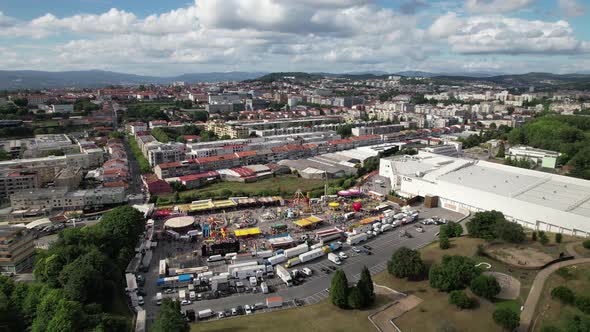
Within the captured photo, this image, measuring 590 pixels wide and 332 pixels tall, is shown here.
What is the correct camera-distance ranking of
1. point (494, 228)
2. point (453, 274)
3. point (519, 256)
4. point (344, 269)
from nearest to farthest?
point (453, 274) → point (519, 256) → point (344, 269) → point (494, 228)

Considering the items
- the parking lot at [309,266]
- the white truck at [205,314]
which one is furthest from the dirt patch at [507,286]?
the white truck at [205,314]

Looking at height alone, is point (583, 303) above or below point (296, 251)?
above

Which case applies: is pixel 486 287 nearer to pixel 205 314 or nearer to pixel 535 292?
pixel 535 292

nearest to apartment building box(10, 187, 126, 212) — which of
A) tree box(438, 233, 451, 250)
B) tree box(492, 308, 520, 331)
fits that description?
tree box(438, 233, 451, 250)

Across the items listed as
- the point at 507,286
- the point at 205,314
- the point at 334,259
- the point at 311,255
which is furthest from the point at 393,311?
the point at 205,314

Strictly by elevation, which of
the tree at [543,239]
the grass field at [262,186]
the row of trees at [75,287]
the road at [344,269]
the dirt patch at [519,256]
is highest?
the row of trees at [75,287]

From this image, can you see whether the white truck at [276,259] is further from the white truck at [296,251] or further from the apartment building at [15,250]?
the apartment building at [15,250]
